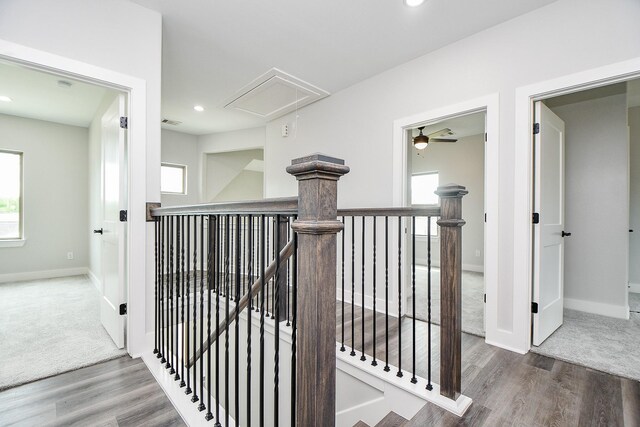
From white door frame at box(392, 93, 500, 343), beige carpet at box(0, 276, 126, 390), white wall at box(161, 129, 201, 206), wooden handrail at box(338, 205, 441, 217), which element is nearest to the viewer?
wooden handrail at box(338, 205, 441, 217)

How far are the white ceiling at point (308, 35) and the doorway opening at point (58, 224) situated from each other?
2.61 ft

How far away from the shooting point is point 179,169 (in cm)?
550

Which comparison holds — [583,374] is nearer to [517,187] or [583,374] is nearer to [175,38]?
[517,187]

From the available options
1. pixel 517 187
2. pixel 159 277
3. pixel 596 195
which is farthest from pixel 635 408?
pixel 159 277

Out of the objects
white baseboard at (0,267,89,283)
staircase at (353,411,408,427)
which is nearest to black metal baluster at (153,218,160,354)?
staircase at (353,411,408,427)

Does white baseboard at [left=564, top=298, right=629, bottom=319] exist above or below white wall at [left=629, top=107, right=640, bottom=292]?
below

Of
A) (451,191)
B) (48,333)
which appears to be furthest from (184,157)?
(451,191)

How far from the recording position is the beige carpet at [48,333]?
189cm

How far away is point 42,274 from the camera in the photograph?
4496 mm

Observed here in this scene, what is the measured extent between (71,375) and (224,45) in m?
2.73

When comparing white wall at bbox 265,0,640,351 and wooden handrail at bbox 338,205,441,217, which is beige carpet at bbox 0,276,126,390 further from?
white wall at bbox 265,0,640,351

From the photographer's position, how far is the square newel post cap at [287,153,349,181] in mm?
714

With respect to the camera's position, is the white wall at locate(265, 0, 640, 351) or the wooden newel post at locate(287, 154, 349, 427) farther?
the white wall at locate(265, 0, 640, 351)

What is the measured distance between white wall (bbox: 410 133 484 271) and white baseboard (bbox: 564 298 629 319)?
2001 mm
